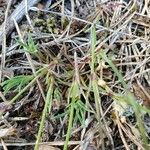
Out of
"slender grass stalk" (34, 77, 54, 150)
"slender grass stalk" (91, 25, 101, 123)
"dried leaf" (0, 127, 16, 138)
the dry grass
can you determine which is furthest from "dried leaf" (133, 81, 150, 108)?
"dried leaf" (0, 127, 16, 138)

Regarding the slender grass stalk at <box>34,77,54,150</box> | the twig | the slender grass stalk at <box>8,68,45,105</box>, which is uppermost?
the twig

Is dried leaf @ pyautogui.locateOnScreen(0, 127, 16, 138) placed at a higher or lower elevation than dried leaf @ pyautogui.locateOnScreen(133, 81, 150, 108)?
lower

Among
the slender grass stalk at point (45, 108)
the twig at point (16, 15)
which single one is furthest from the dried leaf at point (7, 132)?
the twig at point (16, 15)

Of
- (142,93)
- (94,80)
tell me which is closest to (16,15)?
(94,80)

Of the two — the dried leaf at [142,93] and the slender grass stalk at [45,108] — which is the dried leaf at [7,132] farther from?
the dried leaf at [142,93]

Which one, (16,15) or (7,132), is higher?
(16,15)

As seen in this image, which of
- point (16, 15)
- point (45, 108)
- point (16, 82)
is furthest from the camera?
point (16, 15)

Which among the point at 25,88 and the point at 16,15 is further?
the point at 16,15

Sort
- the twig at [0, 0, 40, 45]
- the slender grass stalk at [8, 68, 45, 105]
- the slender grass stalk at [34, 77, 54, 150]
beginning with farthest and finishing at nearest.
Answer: the twig at [0, 0, 40, 45]
the slender grass stalk at [8, 68, 45, 105]
the slender grass stalk at [34, 77, 54, 150]

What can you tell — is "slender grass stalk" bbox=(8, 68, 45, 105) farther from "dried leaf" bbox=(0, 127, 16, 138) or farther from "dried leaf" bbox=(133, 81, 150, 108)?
"dried leaf" bbox=(133, 81, 150, 108)

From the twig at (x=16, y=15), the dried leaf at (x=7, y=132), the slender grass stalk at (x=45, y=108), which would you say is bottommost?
the dried leaf at (x=7, y=132)

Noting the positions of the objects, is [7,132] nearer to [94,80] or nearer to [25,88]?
[25,88]

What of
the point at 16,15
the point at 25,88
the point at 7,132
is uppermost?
the point at 16,15
